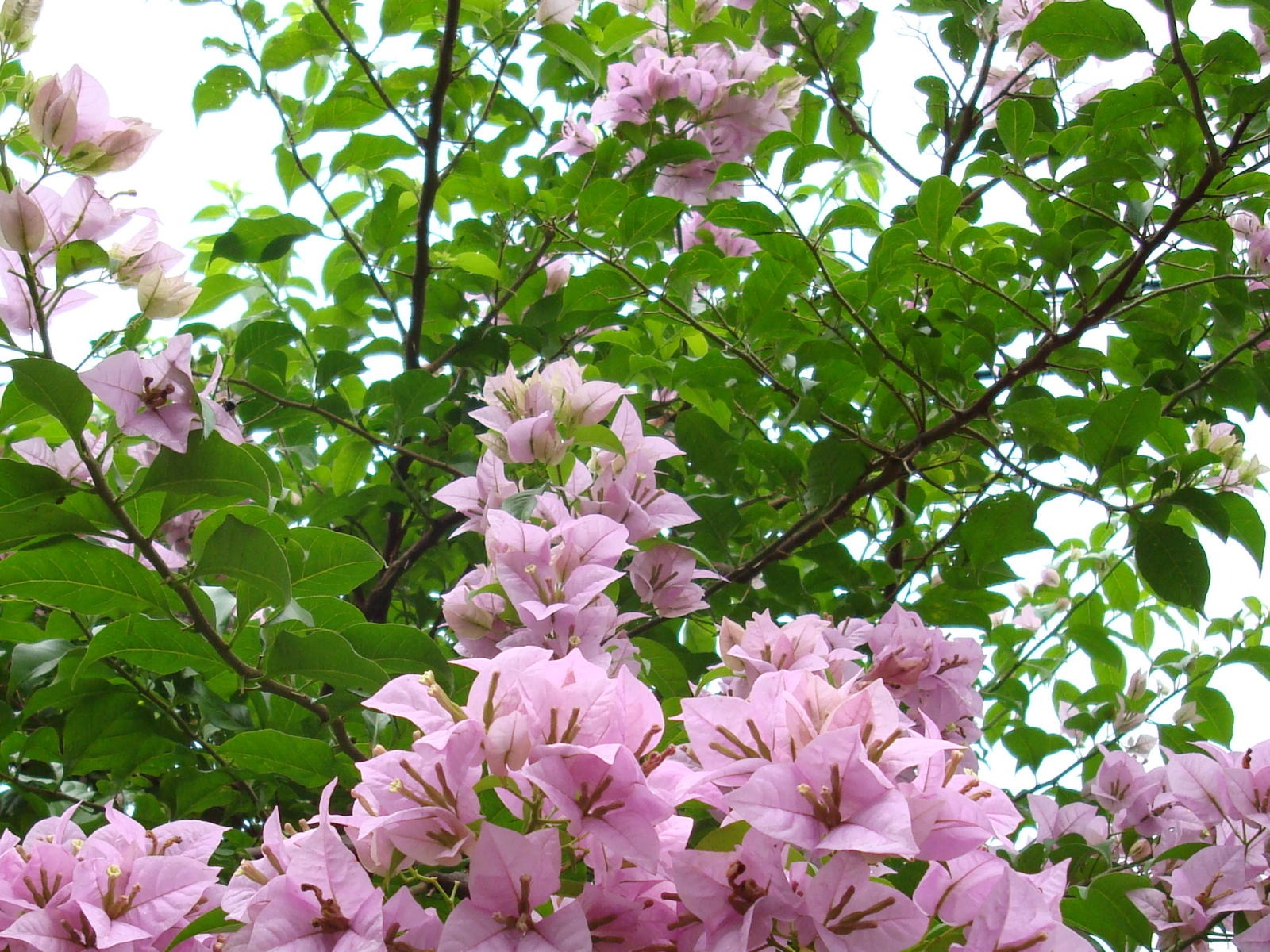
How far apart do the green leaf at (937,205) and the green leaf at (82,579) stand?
34.7 inches

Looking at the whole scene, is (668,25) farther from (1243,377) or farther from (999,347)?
(1243,377)

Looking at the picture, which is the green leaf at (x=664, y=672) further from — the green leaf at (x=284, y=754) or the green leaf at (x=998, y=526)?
the green leaf at (x=998, y=526)

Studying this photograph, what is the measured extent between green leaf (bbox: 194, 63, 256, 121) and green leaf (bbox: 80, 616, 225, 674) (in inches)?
38.7

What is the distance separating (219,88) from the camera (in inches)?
64.1

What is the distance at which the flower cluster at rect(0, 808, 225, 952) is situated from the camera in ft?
2.18

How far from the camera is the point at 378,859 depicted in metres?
0.60

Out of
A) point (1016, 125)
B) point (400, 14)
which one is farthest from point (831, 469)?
point (400, 14)

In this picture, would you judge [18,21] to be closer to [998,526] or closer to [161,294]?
[161,294]

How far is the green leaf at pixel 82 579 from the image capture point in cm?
87

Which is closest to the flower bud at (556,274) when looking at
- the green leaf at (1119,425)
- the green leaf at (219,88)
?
the green leaf at (219,88)

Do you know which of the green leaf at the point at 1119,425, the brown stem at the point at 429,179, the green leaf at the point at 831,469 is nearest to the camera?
the green leaf at the point at 1119,425

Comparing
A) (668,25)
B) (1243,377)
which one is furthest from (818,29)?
(1243,377)

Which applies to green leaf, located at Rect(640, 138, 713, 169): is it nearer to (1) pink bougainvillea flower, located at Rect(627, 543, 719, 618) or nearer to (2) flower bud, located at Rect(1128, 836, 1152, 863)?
(1) pink bougainvillea flower, located at Rect(627, 543, 719, 618)

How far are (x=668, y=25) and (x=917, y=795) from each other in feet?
A: 4.62
